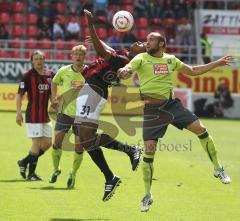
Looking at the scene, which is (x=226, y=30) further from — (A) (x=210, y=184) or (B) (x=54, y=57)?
(A) (x=210, y=184)

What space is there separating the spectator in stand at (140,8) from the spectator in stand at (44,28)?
4361mm

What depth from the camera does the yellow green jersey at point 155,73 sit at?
991cm

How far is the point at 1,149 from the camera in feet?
56.5

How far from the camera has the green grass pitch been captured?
968 centimetres

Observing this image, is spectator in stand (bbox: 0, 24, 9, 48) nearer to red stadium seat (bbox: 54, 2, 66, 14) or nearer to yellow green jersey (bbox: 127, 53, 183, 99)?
red stadium seat (bbox: 54, 2, 66, 14)

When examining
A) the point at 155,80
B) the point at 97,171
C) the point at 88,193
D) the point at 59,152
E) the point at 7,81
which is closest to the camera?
the point at 155,80

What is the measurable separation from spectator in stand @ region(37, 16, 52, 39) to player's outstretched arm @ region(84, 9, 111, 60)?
21721 millimetres

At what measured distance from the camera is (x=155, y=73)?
994cm

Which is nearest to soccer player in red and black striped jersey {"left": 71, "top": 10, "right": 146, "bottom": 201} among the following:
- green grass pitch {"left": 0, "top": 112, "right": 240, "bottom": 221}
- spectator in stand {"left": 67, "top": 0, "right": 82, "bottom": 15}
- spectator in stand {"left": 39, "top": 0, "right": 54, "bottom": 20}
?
green grass pitch {"left": 0, "top": 112, "right": 240, "bottom": 221}

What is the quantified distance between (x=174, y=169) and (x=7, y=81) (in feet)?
51.8

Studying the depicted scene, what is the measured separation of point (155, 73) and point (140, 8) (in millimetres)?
24107

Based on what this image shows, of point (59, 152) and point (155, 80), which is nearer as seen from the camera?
point (155, 80)

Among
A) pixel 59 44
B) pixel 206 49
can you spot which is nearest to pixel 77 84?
pixel 59 44

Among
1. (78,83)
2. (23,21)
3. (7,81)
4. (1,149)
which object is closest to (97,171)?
(78,83)
